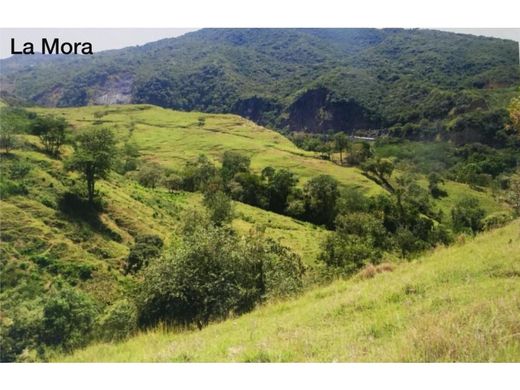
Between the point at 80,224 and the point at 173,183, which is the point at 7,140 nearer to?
the point at 80,224

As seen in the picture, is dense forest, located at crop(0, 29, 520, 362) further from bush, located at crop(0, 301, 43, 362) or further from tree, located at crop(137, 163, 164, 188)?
tree, located at crop(137, 163, 164, 188)

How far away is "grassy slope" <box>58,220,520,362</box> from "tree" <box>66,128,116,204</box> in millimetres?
40601

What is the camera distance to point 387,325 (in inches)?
307

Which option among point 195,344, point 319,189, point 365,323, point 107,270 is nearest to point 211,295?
point 195,344

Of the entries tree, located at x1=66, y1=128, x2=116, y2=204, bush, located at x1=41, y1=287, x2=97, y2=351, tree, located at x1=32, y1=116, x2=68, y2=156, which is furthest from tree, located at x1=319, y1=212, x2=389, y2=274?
tree, located at x1=32, y1=116, x2=68, y2=156

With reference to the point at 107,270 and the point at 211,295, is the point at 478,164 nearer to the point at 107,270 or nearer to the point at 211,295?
the point at 107,270

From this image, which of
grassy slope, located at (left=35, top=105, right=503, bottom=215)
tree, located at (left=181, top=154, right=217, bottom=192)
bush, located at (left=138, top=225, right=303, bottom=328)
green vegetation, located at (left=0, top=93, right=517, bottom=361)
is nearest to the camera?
bush, located at (left=138, top=225, right=303, bottom=328)

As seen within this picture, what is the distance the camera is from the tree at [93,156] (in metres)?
47.7

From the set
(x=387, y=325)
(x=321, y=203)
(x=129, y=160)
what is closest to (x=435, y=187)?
(x=321, y=203)

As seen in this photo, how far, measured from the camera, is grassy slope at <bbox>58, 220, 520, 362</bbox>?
6250 mm

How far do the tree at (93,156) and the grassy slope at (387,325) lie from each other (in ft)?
133

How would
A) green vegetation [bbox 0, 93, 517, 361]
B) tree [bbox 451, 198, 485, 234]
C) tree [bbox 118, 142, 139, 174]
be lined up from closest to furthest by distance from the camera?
green vegetation [bbox 0, 93, 517, 361] → tree [bbox 451, 198, 485, 234] → tree [bbox 118, 142, 139, 174]

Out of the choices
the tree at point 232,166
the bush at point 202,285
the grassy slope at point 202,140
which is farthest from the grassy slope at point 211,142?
the bush at point 202,285

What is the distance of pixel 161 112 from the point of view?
186 metres
